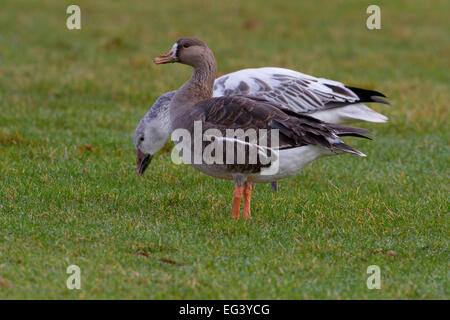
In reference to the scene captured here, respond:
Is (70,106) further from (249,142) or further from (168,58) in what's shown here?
(249,142)

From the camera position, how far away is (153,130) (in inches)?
307

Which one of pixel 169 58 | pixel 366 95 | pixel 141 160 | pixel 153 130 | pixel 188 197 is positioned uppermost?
pixel 169 58

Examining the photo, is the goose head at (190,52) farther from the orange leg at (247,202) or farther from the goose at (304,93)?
the orange leg at (247,202)

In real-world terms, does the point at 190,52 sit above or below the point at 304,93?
above

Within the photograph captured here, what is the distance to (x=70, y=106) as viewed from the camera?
1172cm

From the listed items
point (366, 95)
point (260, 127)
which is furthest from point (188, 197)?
point (366, 95)

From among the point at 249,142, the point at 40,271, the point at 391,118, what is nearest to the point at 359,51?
the point at 391,118

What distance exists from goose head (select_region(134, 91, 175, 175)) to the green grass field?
45 cm

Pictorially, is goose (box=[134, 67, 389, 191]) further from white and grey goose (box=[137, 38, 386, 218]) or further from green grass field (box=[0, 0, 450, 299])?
white and grey goose (box=[137, 38, 386, 218])

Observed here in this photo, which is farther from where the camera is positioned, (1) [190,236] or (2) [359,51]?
(2) [359,51]

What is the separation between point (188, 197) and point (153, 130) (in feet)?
2.87

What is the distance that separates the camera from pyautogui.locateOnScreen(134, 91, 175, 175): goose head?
776cm

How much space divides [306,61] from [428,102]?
146 inches

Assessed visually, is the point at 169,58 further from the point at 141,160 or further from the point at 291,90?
the point at 291,90
